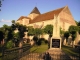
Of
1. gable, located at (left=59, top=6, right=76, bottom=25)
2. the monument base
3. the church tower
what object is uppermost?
the church tower

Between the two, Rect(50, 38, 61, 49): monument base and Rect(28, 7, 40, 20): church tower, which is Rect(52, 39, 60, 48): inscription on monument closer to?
Rect(50, 38, 61, 49): monument base

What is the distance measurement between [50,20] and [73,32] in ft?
56.5

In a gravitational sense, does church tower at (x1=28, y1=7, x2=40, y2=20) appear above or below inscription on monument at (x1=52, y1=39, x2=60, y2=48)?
above

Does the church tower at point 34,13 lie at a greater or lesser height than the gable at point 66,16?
greater

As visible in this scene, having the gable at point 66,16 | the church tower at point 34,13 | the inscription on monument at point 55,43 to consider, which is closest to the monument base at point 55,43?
the inscription on monument at point 55,43

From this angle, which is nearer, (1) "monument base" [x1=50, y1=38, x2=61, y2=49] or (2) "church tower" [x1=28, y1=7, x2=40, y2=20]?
(1) "monument base" [x1=50, y1=38, x2=61, y2=49]

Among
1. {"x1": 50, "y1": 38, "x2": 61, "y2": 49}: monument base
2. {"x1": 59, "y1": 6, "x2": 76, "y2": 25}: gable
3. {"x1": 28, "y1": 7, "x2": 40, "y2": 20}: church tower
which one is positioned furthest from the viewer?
{"x1": 28, "y1": 7, "x2": 40, "y2": 20}: church tower

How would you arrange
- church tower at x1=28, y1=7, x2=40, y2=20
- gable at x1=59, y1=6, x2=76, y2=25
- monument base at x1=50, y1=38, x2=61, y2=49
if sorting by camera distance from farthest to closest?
church tower at x1=28, y1=7, x2=40, y2=20, gable at x1=59, y1=6, x2=76, y2=25, monument base at x1=50, y1=38, x2=61, y2=49

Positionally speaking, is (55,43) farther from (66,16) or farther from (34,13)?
(34,13)

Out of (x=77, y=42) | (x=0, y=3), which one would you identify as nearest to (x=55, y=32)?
(x=0, y=3)

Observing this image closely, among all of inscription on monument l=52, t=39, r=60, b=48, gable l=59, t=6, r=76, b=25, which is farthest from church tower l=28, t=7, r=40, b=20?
inscription on monument l=52, t=39, r=60, b=48

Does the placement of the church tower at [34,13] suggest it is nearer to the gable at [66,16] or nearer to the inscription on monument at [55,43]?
the gable at [66,16]

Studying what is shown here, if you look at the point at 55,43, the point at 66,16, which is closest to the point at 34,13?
the point at 66,16

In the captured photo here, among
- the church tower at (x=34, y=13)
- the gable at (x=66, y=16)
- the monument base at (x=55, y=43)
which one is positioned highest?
→ the church tower at (x=34, y=13)
